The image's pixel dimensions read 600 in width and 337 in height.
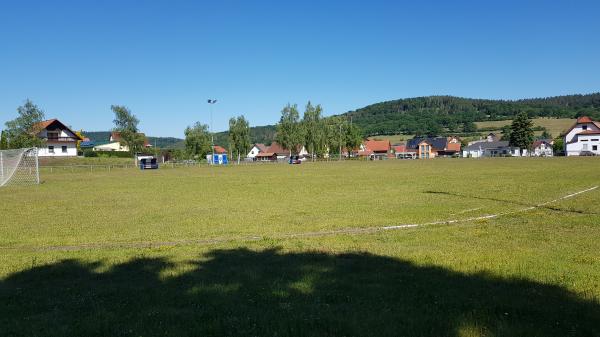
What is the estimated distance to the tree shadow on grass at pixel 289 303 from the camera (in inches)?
184

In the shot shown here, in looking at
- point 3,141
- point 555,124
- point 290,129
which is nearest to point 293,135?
point 290,129

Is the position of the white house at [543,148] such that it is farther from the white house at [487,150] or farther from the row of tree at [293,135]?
the row of tree at [293,135]

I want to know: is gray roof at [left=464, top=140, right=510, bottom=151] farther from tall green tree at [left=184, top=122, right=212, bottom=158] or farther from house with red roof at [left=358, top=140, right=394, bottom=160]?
tall green tree at [left=184, top=122, right=212, bottom=158]

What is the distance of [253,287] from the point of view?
6250 mm

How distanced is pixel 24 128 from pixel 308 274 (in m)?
63.7

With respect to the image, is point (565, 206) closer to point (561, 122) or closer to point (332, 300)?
point (332, 300)

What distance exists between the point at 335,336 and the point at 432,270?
303cm

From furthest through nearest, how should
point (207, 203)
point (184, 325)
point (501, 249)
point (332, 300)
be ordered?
point (207, 203)
point (501, 249)
point (332, 300)
point (184, 325)

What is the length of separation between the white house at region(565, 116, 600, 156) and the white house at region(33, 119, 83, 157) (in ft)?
354

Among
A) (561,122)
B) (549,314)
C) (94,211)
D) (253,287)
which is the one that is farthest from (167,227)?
(561,122)

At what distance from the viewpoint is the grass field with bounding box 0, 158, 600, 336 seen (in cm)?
484

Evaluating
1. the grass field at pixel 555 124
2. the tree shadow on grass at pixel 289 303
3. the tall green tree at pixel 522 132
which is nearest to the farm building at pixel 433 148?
the grass field at pixel 555 124

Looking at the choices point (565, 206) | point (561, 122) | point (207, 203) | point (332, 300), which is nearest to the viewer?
point (332, 300)

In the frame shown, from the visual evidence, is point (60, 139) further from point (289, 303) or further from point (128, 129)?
point (289, 303)
